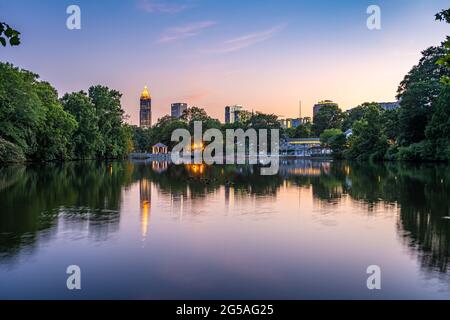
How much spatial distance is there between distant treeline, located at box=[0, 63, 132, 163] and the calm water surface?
24.8 metres

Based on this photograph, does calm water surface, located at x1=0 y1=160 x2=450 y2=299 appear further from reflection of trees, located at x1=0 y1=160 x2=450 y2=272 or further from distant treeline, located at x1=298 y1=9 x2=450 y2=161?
distant treeline, located at x1=298 y1=9 x2=450 y2=161

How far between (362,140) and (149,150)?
5758 centimetres

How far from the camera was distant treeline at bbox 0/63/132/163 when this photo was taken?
39.6 m

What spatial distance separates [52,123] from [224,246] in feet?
147

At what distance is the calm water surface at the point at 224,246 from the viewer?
6.87 meters

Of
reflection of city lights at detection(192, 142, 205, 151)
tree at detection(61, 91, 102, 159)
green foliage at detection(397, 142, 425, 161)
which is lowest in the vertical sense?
green foliage at detection(397, 142, 425, 161)

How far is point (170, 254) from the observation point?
890cm

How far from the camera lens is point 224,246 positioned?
9.71m

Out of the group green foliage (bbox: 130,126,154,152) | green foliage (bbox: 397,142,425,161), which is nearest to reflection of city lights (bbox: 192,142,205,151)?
green foliage (bbox: 130,126,154,152)

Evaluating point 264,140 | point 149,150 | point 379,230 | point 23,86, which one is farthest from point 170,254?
point 149,150

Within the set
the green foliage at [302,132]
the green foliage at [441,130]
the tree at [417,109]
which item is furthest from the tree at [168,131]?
the green foliage at [441,130]

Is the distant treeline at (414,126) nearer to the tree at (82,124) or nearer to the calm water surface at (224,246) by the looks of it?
the calm water surface at (224,246)

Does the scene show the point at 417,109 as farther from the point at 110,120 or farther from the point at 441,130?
the point at 110,120

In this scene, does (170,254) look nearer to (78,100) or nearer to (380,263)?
(380,263)
